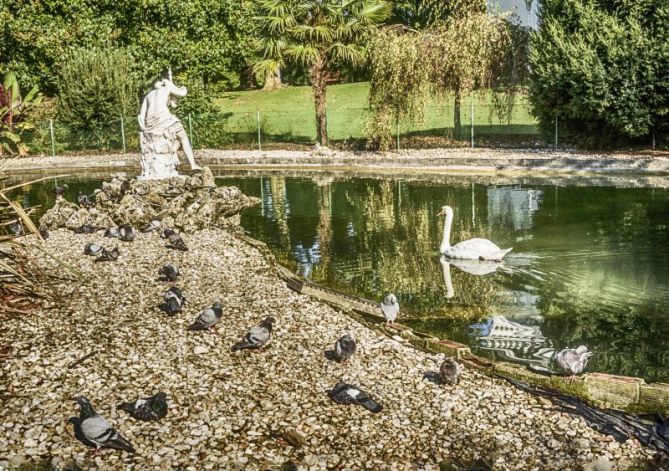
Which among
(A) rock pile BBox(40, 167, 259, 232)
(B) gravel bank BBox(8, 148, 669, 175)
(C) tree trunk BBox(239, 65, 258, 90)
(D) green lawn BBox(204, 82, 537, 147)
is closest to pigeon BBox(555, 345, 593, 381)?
(A) rock pile BBox(40, 167, 259, 232)

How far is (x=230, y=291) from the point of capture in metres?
9.60

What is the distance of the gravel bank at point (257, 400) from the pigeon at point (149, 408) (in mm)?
59

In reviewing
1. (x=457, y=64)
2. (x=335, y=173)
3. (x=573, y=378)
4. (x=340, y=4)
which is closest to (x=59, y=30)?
(x=340, y=4)

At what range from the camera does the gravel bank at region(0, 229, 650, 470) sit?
5.36 m

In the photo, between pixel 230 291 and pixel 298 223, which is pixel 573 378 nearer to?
pixel 230 291

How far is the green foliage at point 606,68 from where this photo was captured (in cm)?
2236

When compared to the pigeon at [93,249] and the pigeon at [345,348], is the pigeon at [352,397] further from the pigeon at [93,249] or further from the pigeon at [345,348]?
the pigeon at [93,249]

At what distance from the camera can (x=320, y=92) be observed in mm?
27312

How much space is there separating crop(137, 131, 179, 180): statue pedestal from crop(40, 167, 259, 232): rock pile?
3.63 ft

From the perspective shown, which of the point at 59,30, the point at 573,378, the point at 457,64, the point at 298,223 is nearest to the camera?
the point at 573,378

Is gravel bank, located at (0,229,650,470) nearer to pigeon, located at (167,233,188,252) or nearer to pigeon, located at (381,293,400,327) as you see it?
pigeon, located at (381,293,400,327)

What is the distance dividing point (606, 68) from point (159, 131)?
14407 millimetres

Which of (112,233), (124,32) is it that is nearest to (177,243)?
(112,233)

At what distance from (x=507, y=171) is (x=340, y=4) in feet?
30.4
